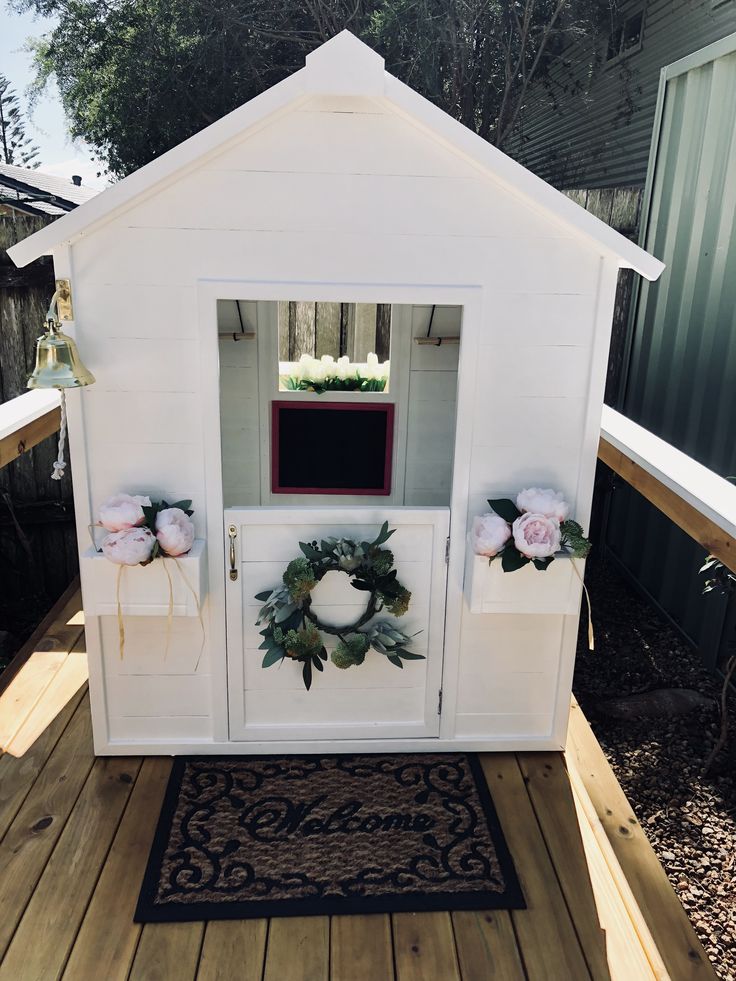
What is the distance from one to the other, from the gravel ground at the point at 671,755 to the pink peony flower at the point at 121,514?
7.19 ft

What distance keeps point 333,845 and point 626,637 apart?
244 cm

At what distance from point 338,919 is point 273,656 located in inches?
31.0

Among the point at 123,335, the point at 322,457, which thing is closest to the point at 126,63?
the point at 322,457

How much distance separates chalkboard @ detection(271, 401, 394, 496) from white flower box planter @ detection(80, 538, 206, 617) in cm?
117

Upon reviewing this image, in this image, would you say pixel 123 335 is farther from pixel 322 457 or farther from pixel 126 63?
pixel 126 63

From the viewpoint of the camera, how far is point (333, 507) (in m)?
2.67

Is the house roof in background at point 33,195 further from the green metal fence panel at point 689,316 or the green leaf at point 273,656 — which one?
the green metal fence panel at point 689,316

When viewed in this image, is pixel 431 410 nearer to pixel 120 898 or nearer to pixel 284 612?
pixel 284 612

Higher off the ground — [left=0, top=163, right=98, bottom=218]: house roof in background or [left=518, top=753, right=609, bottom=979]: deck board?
[left=0, top=163, right=98, bottom=218]: house roof in background

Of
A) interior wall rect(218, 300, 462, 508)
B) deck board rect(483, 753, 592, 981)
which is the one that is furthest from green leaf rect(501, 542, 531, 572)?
interior wall rect(218, 300, 462, 508)

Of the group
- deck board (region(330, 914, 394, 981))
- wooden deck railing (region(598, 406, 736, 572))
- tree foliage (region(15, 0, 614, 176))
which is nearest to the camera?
wooden deck railing (region(598, 406, 736, 572))

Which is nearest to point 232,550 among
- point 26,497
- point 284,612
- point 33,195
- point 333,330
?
point 284,612

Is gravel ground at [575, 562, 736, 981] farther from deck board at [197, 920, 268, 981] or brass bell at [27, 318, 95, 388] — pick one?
brass bell at [27, 318, 95, 388]

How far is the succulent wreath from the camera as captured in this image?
2586 mm
